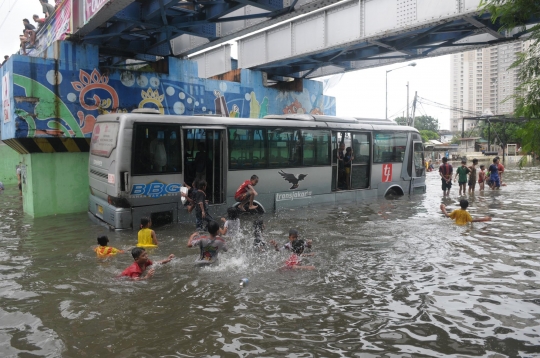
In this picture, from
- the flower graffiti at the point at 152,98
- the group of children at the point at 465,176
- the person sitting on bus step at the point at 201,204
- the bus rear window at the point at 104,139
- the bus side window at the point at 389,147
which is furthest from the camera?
the group of children at the point at 465,176

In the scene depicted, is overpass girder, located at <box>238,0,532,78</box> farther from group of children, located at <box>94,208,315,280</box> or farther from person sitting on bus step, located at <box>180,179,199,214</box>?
group of children, located at <box>94,208,315,280</box>

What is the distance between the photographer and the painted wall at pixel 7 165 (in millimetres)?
25736

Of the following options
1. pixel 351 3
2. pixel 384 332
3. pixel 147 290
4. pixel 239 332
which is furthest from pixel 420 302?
pixel 351 3

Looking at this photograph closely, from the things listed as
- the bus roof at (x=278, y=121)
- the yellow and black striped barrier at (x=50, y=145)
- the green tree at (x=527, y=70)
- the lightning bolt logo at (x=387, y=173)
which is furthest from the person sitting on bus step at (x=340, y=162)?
the green tree at (x=527, y=70)

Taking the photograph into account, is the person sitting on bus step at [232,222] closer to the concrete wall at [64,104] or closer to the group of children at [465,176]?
the concrete wall at [64,104]

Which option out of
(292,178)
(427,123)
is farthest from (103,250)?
(427,123)

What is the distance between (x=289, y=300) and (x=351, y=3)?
11.7 metres

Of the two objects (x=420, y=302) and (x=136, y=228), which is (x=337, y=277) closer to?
(x=420, y=302)

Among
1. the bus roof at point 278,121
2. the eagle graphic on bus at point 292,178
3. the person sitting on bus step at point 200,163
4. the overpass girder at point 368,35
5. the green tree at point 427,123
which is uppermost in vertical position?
the green tree at point 427,123

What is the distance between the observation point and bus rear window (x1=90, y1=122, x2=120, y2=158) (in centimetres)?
1010

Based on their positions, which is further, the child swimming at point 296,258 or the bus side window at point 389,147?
the bus side window at point 389,147

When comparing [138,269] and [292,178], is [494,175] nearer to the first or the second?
[292,178]

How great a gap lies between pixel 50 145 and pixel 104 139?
3.44 meters

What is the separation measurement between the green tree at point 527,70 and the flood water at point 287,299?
7.17 feet
